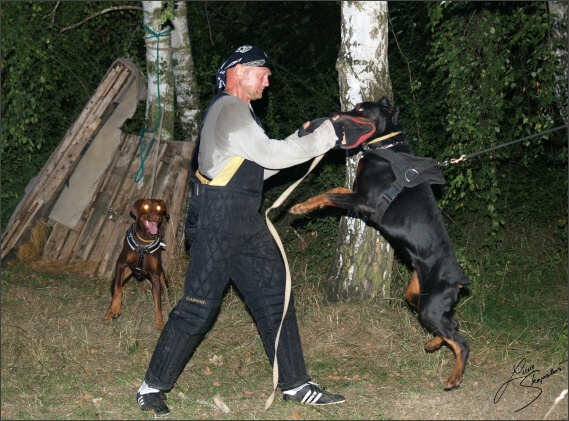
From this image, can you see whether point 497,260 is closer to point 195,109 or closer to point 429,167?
point 429,167

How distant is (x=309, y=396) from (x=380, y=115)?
1876 mm

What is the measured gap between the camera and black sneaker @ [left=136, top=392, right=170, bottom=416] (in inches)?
187

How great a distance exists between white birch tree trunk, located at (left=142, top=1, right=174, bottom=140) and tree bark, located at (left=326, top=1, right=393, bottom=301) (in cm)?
260

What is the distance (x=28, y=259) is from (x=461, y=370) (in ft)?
16.2

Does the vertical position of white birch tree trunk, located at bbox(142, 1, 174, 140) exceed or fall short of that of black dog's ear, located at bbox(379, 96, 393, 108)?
it exceeds it

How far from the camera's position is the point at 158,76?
26.9ft

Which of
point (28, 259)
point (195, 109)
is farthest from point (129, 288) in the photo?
point (195, 109)

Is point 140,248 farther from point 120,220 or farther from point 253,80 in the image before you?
point 253,80

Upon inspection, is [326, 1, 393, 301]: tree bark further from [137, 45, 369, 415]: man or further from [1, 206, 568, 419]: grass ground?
[137, 45, 369, 415]: man

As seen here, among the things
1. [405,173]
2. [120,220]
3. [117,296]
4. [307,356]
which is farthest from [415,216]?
[120,220]

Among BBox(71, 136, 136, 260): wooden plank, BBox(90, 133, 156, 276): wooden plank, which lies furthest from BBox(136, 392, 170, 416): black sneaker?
BBox(71, 136, 136, 260): wooden plank

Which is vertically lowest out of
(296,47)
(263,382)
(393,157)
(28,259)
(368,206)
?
(263,382)

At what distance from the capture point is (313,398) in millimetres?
4871
